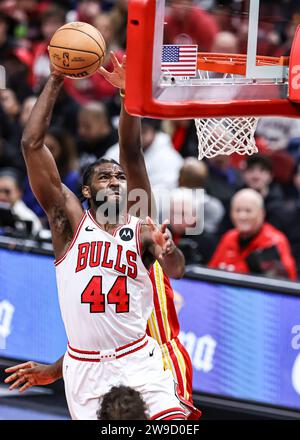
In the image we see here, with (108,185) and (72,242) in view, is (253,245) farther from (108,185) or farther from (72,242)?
(72,242)

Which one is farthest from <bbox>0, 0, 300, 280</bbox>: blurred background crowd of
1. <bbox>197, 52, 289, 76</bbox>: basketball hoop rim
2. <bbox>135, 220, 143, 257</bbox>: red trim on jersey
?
<bbox>135, 220, 143, 257</bbox>: red trim on jersey

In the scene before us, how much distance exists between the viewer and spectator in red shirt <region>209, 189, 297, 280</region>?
31.0 ft

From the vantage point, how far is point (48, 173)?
6.68 meters

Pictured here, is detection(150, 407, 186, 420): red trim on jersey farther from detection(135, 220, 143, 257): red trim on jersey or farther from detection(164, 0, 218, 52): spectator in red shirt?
detection(164, 0, 218, 52): spectator in red shirt

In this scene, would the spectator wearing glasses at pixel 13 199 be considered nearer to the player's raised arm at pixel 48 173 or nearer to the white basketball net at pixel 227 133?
the white basketball net at pixel 227 133

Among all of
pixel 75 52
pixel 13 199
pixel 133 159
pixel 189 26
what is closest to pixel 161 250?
pixel 133 159

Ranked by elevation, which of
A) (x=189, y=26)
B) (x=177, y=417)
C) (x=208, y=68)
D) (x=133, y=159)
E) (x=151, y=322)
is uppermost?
(x=189, y=26)

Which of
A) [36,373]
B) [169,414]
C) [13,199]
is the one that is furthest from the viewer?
[13,199]

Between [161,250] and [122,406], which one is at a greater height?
[161,250]

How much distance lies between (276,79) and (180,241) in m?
2.93

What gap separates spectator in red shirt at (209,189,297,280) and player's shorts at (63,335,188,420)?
2.94 metres

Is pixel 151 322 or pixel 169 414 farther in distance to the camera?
pixel 151 322

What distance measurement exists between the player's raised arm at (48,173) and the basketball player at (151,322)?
59cm

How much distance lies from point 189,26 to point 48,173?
2.28 metres
